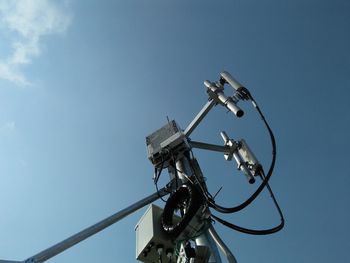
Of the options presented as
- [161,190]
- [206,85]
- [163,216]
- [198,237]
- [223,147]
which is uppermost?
[206,85]

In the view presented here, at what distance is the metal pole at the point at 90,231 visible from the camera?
3803 mm

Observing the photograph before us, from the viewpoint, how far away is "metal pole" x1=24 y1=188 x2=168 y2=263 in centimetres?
380

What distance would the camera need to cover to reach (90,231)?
457 cm

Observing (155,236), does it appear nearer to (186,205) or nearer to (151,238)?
(151,238)

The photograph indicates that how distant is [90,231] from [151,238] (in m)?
0.98

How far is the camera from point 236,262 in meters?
4.27

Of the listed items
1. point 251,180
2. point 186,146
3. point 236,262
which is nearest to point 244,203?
point 236,262

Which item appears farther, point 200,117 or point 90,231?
point 200,117

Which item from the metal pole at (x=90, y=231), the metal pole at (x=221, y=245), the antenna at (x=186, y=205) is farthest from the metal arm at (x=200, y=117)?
the metal pole at (x=221, y=245)

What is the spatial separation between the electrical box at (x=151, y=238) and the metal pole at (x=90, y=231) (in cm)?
30

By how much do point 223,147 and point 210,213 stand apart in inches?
91.0

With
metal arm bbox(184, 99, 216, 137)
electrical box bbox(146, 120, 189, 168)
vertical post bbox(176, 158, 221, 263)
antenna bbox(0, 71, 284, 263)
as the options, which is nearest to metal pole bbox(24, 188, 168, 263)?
antenna bbox(0, 71, 284, 263)

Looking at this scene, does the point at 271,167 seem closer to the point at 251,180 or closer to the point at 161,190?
the point at 251,180

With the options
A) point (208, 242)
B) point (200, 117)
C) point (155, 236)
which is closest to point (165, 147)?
point (200, 117)
